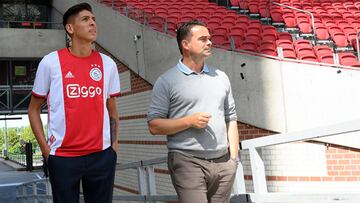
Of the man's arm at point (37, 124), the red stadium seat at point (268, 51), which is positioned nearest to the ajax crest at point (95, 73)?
the man's arm at point (37, 124)

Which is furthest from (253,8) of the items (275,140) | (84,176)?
(84,176)

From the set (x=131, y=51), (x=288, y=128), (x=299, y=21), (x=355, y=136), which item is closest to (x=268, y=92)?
(x=288, y=128)

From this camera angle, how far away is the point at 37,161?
32.6 meters

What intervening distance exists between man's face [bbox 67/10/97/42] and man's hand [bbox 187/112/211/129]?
28.6 inches

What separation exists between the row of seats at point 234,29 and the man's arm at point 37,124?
4989 millimetres

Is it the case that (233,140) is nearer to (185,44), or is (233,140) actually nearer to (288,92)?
(185,44)

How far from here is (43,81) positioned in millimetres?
2275

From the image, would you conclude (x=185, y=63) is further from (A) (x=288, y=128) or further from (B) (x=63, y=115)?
(A) (x=288, y=128)

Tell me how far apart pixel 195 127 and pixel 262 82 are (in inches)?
172

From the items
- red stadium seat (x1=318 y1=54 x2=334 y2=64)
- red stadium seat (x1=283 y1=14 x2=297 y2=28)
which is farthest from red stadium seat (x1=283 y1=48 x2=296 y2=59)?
red stadium seat (x1=283 y1=14 x2=297 y2=28)

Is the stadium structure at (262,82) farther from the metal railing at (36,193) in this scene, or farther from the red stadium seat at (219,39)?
the metal railing at (36,193)

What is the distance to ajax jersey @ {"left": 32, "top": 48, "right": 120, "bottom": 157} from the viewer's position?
7.26ft

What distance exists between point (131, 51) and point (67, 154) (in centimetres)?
740

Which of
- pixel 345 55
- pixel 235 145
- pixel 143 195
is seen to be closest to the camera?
pixel 235 145
